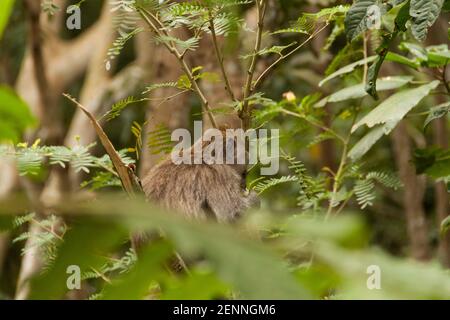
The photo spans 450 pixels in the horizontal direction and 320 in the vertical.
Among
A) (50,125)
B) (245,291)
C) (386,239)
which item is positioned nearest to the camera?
(245,291)

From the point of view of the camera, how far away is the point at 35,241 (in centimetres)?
298

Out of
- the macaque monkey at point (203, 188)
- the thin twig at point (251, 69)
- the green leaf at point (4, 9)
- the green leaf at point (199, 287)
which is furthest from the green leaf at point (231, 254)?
the macaque monkey at point (203, 188)

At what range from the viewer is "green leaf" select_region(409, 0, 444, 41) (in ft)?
7.50

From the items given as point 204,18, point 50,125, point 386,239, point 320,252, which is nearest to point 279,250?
point 320,252

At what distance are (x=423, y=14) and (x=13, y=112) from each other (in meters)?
1.80

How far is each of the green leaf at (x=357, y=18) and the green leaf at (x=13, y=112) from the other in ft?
5.87

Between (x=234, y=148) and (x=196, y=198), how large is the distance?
317 millimetres

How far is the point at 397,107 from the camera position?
3061 mm

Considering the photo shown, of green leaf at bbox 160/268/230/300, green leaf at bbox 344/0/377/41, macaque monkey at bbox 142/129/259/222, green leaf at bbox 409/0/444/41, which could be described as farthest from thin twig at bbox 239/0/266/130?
green leaf at bbox 160/268/230/300

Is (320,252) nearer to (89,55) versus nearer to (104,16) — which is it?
(104,16)

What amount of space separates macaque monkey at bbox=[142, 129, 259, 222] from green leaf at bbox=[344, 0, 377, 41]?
1106 mm

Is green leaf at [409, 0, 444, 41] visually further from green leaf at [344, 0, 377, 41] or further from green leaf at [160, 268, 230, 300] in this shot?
green leaf at [160, 268, 230, 300]

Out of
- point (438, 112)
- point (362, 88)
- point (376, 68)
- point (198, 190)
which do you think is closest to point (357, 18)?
point (376, 68)

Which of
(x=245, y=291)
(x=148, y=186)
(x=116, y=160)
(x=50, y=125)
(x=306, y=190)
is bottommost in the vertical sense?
(x=245, y=291)
